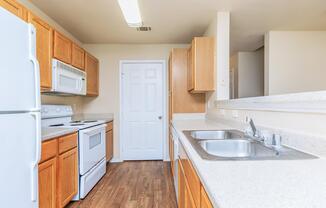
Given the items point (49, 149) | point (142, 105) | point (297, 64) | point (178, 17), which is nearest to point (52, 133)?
point (49, 149)

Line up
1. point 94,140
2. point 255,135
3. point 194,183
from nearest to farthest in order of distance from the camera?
point 194,183, point 255,135, point 94,140

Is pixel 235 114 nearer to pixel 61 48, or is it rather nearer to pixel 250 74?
pixel 61 48

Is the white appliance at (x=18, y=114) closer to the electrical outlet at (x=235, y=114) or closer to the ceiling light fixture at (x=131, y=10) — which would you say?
the ceiling light fixture at (x=131, y=10)

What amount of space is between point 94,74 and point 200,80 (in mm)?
2064

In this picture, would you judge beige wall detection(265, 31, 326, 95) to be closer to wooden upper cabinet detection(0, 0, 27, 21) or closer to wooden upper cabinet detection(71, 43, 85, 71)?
wooden upper cabinet detection(71, 43, 85, 71)

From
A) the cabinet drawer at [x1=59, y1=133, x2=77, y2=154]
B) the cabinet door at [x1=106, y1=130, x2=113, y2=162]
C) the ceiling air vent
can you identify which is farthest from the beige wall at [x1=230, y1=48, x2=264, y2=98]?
the cabinet drawer at [x1=59, y1=133, x2=77, y2=154]

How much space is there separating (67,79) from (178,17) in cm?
175

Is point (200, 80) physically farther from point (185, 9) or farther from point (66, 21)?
point (66, 21)

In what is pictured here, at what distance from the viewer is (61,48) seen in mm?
2559

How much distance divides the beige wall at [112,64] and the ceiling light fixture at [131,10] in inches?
47.2

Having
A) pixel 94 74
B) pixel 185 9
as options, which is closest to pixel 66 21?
pixel 94 74

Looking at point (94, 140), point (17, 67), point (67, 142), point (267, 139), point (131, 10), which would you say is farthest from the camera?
point (94, 140)

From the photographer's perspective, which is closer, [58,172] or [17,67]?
[17,67]

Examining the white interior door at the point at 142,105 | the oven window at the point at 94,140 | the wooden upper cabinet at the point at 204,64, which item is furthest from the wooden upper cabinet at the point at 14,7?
the white interior door at the point at 142,105
